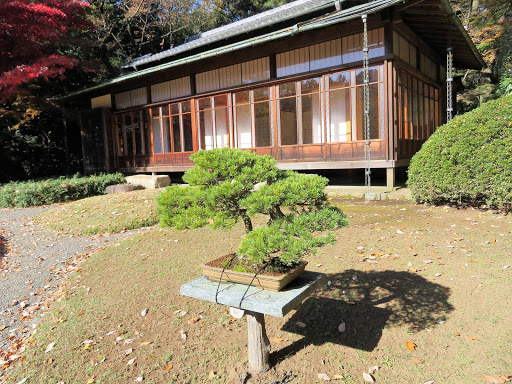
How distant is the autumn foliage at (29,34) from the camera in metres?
11.9

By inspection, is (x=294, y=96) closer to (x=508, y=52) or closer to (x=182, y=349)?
(x=182, y=349)

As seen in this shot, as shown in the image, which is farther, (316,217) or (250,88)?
(250,88)

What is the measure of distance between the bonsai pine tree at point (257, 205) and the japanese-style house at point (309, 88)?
681cm

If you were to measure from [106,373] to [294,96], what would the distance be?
8.83 m

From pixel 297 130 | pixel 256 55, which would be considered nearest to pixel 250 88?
pixel 256 55

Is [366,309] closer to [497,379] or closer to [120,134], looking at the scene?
[497,379]

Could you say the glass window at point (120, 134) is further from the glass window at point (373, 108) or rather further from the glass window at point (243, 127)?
the glass window at point (373, 108)

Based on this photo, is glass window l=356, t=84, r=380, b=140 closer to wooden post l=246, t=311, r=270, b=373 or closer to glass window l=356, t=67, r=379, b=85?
glass window l=356, t=67, r=379, b=85

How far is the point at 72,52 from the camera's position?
63.9ft

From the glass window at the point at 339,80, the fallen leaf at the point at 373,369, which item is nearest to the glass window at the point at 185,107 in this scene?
the glass window at the point at 339,80

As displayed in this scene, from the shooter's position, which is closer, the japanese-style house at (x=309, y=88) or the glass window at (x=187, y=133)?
the japanese-style house at (x=309, y=88)

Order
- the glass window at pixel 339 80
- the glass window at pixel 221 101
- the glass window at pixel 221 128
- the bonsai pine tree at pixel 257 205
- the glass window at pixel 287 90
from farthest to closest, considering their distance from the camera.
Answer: the glass window at pixel 221 128
the glass window at pixel 221 101
the glass window at pixel 287 90
the glass window at pixel 339 80
the bonsai pine tree at pixel 257 205

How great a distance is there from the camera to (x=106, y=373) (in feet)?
9.90

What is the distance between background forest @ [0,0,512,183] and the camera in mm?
12742
